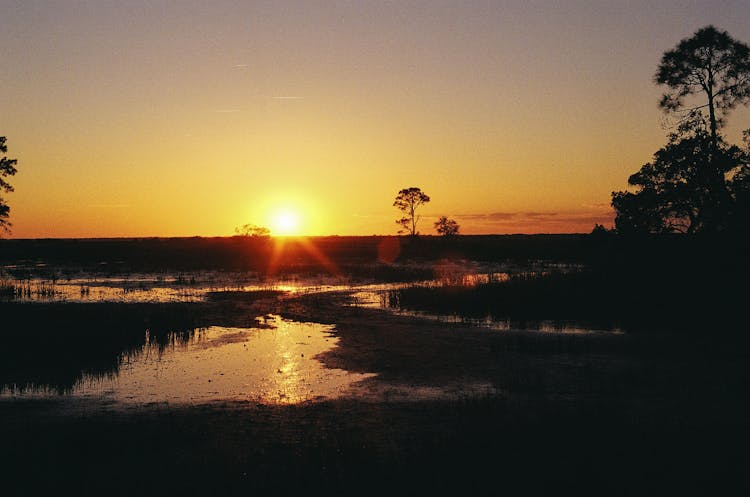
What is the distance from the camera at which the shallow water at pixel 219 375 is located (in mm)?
14344

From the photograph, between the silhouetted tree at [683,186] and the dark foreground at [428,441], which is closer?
the dark foreground at [428,441]

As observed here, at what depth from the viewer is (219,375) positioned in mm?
16609

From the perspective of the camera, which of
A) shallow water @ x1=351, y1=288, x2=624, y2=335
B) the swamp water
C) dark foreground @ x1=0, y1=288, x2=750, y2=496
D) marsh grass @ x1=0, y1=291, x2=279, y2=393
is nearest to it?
dark foreground @ x1=0, y1=288, x2=750, y2=496

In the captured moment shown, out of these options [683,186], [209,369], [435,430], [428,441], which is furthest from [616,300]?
[428,441]

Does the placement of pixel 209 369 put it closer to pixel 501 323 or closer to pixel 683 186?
pixel 501 323

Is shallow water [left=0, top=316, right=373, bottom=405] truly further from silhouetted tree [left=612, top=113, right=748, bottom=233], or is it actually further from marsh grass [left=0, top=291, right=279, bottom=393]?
silhouetted tree [left=612, top=113, right=748, bottom=233]

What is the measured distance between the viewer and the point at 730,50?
29.8 meters

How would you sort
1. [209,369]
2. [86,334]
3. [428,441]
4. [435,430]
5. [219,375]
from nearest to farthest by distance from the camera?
[428,441]
[435,430]
[219,375]
[209,369]
[86,334]

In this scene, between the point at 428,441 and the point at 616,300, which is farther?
the point at 616,300

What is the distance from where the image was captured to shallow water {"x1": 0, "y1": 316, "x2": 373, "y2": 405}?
47.1ft

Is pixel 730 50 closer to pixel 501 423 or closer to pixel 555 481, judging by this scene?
pixel 501 423

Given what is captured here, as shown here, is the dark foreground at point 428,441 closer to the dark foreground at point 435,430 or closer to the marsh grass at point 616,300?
the dark foreground at point 435,430

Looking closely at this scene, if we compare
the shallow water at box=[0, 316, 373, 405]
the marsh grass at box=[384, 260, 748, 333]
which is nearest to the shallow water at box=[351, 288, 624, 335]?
the marsh grass at box=[384, 260, 748, 333]

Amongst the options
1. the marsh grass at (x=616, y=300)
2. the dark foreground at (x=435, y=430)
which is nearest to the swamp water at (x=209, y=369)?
the dark foreground at (x=435, y=430)
